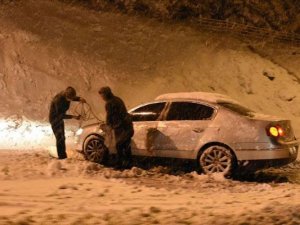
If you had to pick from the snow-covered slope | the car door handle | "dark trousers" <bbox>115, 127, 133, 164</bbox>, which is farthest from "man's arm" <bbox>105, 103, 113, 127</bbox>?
the snow-covered slope

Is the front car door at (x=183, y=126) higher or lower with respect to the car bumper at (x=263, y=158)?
higher

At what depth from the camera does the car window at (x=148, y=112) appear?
1065 centimetres

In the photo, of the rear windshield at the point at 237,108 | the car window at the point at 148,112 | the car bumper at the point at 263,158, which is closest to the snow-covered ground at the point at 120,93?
the car bumper at the point at 263,158

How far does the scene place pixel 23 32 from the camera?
1766cm

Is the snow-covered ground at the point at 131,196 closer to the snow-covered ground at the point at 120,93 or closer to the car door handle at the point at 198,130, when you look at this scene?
the snow-covered ground at the point at 120,93

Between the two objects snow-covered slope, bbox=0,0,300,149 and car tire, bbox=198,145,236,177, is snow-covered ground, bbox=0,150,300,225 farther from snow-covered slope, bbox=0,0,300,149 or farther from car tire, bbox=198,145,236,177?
snow-covered slope, bbox=0,0,300,149

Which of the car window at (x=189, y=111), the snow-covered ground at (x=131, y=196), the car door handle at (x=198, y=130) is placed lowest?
the snow-covered ground at (x=131, y=196)

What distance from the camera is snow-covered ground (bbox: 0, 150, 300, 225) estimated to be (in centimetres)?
628

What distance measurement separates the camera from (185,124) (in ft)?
33.5

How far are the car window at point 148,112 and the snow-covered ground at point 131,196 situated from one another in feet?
3.52

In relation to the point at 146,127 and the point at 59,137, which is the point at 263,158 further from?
the point at 59,137

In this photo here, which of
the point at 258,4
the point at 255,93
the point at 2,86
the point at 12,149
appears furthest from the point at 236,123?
the point at 258,4

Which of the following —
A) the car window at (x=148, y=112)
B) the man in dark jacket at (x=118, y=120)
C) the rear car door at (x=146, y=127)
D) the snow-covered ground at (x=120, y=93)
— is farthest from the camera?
the car window at (x=148, y=112)

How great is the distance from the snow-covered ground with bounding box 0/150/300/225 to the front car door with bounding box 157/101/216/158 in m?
0.50
